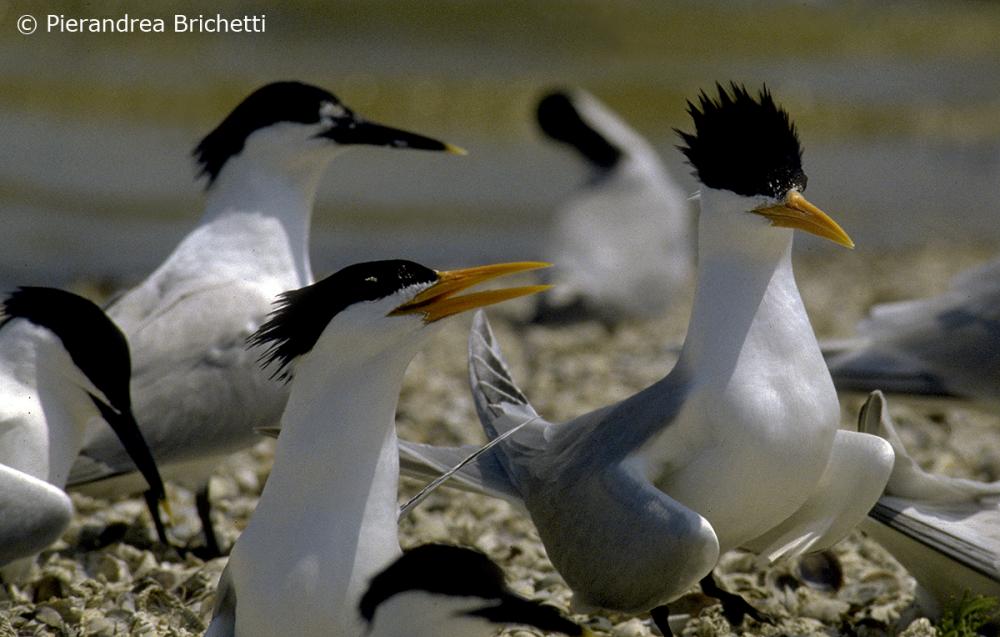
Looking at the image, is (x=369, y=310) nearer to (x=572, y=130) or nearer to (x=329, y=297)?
(x=329, y=297)

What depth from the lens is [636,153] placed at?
9.34 metres

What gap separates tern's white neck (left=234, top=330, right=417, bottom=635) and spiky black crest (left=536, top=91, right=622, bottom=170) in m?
6.34

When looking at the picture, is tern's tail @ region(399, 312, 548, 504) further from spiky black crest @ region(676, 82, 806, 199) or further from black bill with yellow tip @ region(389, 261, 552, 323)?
spiky black crest @ region(676, 82, 806, 199)

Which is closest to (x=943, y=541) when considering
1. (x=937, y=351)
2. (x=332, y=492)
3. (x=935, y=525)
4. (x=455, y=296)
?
(x=935, y=525)

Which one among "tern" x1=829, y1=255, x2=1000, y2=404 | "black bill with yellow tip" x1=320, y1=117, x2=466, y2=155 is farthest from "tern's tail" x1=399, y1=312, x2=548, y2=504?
"tern" x1=829, y1=255, x2=1000, y2=404

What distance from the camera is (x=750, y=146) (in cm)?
356

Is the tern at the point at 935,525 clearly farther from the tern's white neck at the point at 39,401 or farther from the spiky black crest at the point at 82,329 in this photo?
the tern's white neck at the point at 39,401

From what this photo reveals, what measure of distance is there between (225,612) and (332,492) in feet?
1.15

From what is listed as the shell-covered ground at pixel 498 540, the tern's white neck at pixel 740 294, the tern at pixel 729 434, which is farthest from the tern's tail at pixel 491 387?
the tern's white neck at pixel 740 294

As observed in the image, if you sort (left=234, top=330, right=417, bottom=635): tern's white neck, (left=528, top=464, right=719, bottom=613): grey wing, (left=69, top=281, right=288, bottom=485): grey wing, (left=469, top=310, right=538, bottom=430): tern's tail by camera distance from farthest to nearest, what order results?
1. (left=69, top=281, right=288, bottom=485): grey wing
2. (left=469, top=310, right=538, bottom=430): tern's tail
3. (left=528, top=464, right=719, bottom=613): grey wing
4. (left=234, top=330, right=417, bottom=635): tern's white neck

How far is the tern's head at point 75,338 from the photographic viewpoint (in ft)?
13.3

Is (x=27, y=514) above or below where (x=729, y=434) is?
below

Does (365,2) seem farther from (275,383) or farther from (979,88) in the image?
(275,383)

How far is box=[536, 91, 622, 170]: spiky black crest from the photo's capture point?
9375mm
